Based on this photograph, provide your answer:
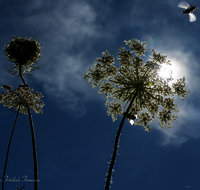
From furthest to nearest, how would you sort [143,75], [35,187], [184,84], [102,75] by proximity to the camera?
[102,75] < [184,84] < [143,75] < [35,187]

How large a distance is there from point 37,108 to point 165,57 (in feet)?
30.4

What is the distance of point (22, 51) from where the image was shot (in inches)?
430

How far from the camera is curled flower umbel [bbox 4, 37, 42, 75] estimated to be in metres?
10.8

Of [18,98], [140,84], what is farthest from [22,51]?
[140,84]

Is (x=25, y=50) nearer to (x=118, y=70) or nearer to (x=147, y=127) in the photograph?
(x=118, y=70)

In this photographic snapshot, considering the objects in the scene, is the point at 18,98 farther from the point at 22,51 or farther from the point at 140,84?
the point at 140,84

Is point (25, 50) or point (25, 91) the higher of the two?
point (25, 50)

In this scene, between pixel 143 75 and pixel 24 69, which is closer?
pixel 143 75

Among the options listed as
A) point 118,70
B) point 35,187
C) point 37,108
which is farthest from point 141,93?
point 35,187

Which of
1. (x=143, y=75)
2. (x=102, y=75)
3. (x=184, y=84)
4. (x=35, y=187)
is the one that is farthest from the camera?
(x=102, y=75)

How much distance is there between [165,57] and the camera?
1083 centimetres

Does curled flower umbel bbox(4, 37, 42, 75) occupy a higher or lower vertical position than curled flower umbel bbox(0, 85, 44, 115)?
higher

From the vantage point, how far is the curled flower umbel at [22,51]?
1083 centimetres

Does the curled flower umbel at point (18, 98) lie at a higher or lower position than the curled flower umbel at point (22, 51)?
lower
